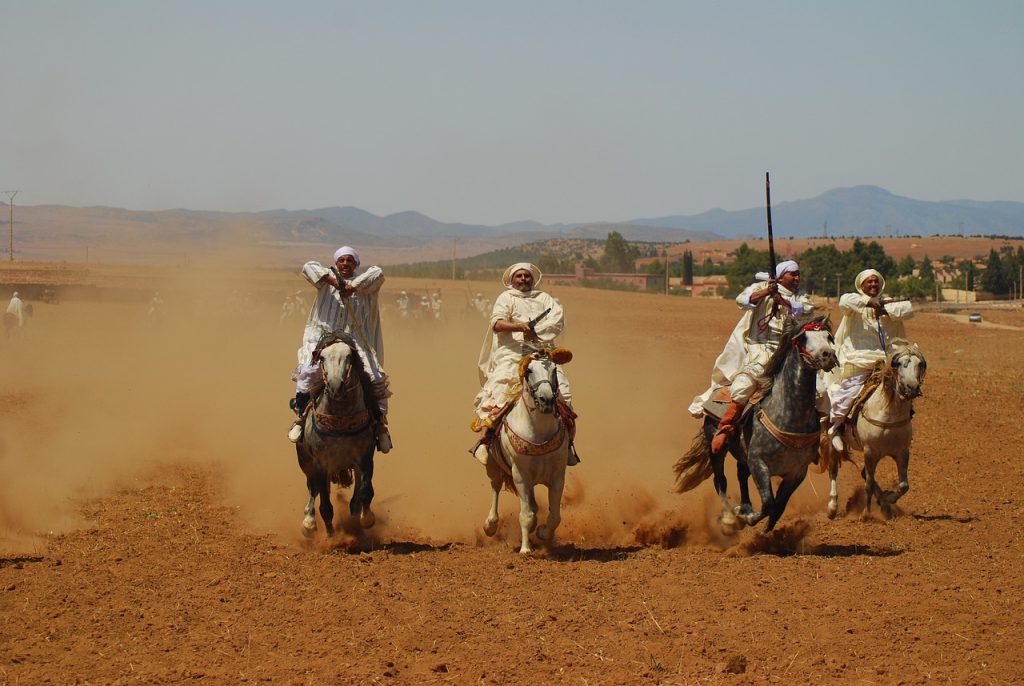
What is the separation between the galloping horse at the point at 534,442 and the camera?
1187 centimetres

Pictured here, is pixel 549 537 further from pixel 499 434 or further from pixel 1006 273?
pixel 1006 273

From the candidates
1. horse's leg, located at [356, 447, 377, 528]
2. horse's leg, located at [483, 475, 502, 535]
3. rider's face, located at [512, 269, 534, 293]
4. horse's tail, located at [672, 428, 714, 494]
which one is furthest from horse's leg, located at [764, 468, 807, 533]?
horse's leg, located at [356, 447, 377, 528]

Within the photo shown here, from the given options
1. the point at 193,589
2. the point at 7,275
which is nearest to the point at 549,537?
the point at 193,589

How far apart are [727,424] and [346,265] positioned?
14.6 ft

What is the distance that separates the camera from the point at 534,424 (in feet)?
39.6

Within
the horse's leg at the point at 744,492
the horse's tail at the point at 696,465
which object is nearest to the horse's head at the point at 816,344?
the horse's leg at the point at 744,492

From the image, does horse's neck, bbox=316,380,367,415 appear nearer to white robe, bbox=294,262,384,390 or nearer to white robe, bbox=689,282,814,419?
white robe, bbox=294,262,384,390

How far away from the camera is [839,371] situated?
15.3 m

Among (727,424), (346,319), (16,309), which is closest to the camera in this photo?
(727,424)

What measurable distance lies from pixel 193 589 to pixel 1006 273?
13753 cm

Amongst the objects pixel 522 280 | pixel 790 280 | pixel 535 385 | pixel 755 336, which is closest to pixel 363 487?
pixel 535 385

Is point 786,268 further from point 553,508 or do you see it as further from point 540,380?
point 553,508

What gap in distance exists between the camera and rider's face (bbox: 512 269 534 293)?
1335cm

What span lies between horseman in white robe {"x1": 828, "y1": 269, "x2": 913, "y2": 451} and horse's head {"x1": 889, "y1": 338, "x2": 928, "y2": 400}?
2.64 feet
